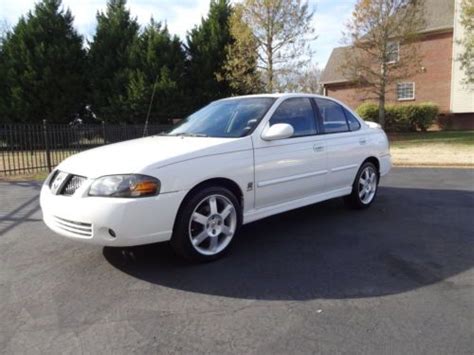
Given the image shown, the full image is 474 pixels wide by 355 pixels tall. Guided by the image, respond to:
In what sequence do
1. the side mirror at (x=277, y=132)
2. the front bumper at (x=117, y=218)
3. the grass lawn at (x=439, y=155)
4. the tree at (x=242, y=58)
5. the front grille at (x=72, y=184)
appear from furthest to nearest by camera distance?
the tree at (x=242, y=58) → the grass lawn at (x=439, y=155) → the side mirror at (x=277, y=132) → the front grille at (x=72, y=184) → the front bumper at (x=117, y=218)

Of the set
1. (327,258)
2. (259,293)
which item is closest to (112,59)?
(327,258)

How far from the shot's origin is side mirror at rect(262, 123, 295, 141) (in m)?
4.25

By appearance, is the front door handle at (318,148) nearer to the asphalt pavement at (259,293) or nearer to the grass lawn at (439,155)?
the asphalt pavement at (259,293)

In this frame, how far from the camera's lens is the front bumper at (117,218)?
11.0ft

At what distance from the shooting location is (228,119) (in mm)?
4707

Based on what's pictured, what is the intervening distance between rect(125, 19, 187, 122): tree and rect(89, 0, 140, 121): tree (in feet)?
1.59

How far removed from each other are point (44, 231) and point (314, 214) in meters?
3.54

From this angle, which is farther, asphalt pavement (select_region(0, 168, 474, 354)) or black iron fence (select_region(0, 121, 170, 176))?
black iron fence (select_region(0, 121, 170, 176))

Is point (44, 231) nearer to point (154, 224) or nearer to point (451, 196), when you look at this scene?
point (154, 224)

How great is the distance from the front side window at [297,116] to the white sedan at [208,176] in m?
0.01

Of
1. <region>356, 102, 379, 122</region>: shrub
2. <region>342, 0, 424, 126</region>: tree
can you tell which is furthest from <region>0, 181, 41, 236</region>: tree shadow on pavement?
<region>356, 102, 379, 122</region>: shrub

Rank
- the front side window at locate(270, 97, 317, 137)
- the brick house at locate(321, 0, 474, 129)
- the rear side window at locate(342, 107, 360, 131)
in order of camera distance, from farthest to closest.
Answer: the brick house at locate(321, 0, 474, 129) < the rear side window at locate(342, 107, 360, 131) < the front side window at locate(270, 97, 317, 137)

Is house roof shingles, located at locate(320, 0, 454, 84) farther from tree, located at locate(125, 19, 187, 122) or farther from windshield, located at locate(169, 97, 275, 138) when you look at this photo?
windshield, located at locate(169, 97, 275, 138)

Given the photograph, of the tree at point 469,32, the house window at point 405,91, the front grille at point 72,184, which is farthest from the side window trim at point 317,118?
the house window at point 405,91
